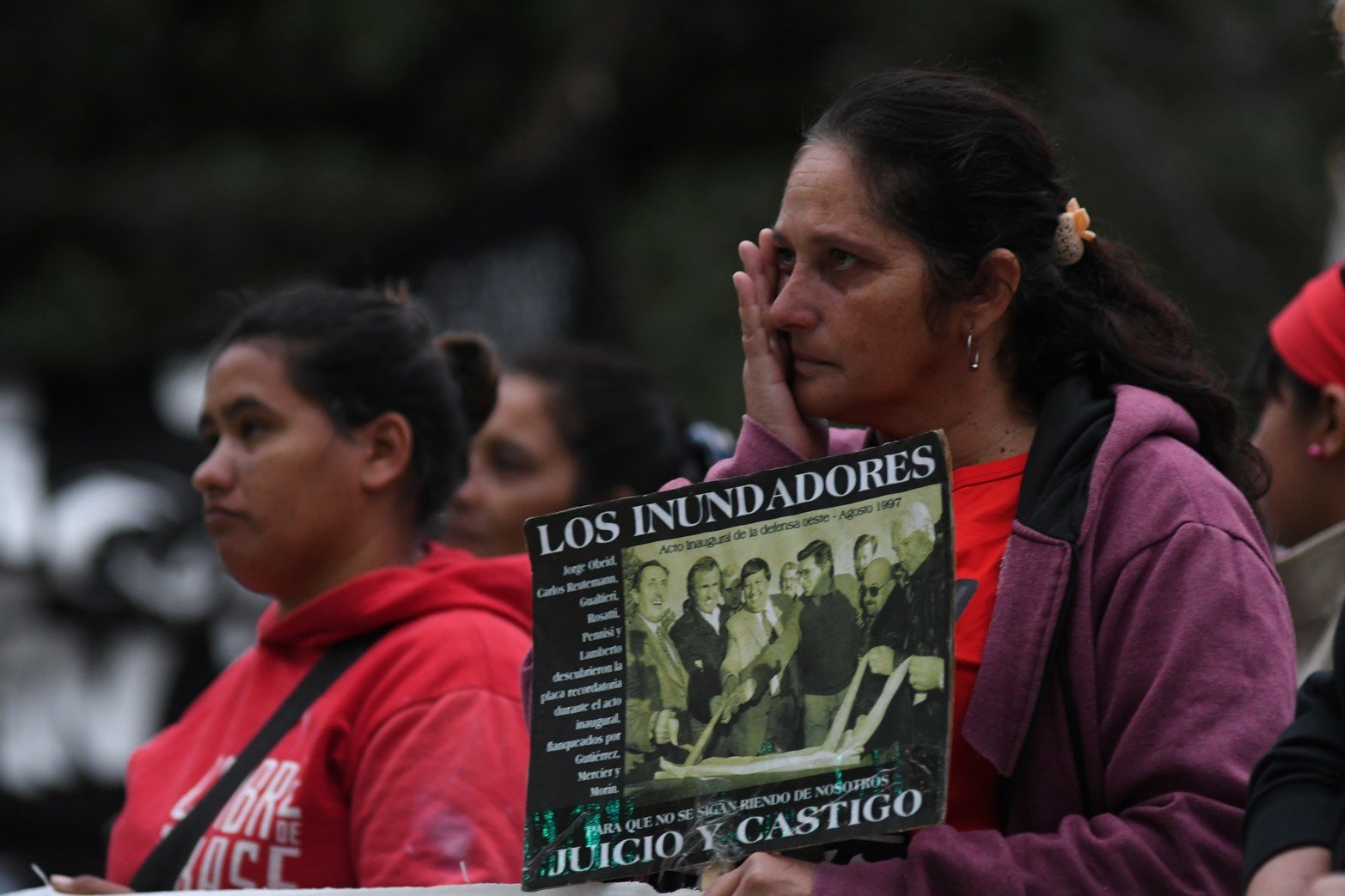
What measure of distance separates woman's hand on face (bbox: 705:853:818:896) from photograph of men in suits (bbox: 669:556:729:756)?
14 cm

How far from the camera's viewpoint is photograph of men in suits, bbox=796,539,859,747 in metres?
2.26

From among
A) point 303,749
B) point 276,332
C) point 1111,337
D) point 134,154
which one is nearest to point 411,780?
point 303,749

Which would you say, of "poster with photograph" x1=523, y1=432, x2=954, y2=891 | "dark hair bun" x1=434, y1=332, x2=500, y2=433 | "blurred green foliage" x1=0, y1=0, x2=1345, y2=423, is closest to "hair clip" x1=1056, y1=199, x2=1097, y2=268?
"poster with photograph" x1=523, y1=432, x2=954, y2=891

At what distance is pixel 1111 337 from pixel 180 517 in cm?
457

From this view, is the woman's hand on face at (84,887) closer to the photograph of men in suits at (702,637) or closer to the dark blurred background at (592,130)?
the photograph of men in suits at (702,637)

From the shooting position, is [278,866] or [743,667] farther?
[278,866]

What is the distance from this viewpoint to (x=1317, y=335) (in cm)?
395

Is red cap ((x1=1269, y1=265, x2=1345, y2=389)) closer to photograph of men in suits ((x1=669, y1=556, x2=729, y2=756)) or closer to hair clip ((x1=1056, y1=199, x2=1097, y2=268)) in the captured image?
hair clip ((x1=1056, y1=199, x2=1097, y2=268))

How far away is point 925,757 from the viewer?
2.18 metres

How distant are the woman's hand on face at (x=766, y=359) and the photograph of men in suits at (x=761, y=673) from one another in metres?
0.44

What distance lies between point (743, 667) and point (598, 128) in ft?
27.4

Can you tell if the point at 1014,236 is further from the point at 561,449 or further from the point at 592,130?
the point at 592,130

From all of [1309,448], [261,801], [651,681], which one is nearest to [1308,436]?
[1309,448]

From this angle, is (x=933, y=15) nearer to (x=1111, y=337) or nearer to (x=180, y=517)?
(x=180, y=517)
